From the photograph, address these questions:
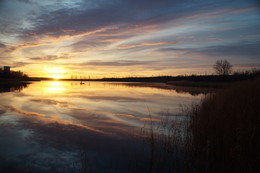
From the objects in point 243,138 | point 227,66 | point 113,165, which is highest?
point 227,66

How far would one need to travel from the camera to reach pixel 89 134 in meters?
7.07

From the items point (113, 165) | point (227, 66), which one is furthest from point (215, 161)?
point (227, 66)

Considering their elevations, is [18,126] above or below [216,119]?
below

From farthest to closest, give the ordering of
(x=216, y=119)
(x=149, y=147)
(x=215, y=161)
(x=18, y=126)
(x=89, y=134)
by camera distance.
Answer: (x=18, y=126) < (x=89, y=134) < (x=216, y=119) < (x=149, y=147) < (x=215, y=161)

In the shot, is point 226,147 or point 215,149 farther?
point 215,149

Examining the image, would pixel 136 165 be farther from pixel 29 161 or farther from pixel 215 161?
pixel 29 161

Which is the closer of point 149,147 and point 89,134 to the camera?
point 149,147

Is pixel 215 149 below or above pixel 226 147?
below

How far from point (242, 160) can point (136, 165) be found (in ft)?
8.99

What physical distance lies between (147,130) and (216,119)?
3053mm

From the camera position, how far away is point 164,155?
5016 millimetres

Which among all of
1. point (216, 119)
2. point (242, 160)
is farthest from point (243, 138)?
point (216, 119)

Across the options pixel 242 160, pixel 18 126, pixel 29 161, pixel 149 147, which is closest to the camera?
pixel 242 160

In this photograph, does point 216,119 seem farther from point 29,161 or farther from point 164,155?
point 29,161
